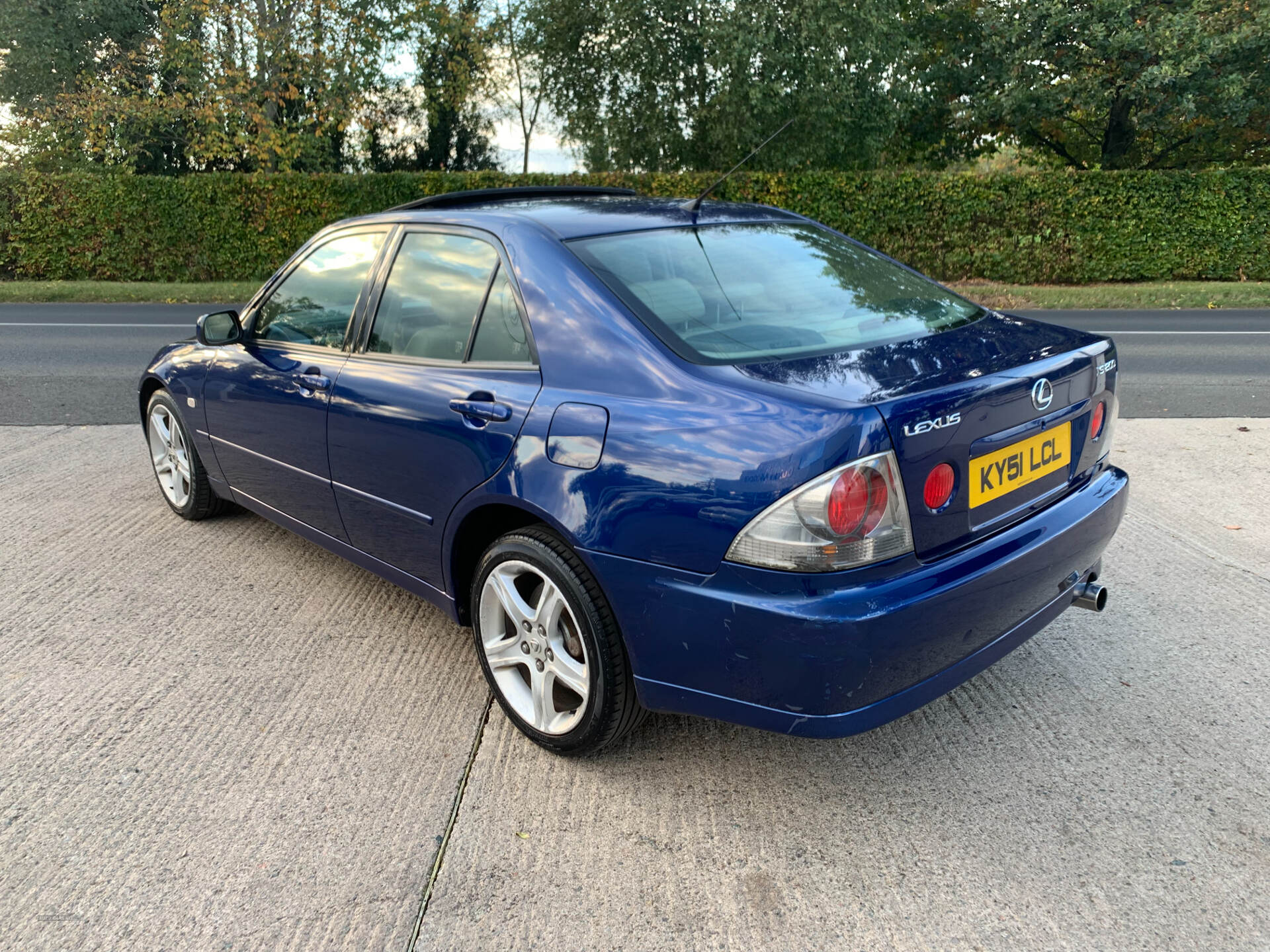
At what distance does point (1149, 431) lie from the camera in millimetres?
6648

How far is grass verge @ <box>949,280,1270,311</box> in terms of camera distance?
15.9 meters

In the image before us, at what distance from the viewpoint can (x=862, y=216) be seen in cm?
1877

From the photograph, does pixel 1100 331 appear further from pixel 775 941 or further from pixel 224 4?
pixel 224 4

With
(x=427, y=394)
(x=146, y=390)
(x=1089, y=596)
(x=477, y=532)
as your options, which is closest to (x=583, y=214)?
(x=427, y=394)

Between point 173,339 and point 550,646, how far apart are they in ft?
35.9

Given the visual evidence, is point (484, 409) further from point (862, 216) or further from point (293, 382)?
point (862, 216)

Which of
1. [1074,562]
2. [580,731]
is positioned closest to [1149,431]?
[1074,562]

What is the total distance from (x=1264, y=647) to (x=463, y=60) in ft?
79.2

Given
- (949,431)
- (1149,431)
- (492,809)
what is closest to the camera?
(949,431)

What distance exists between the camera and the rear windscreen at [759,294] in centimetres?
273

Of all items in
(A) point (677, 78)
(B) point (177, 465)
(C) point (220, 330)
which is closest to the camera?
(C) point (220, 330)

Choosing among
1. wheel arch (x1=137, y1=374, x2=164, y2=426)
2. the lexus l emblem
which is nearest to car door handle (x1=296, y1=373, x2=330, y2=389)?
wheel arch (x1=137, y1=374, x2=164, y2=426)

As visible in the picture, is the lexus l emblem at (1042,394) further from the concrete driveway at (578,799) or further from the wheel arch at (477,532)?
the wheel arch at (477,532)

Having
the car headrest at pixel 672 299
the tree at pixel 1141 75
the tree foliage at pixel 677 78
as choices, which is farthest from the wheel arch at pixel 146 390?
the tree at pixel 1141 75
